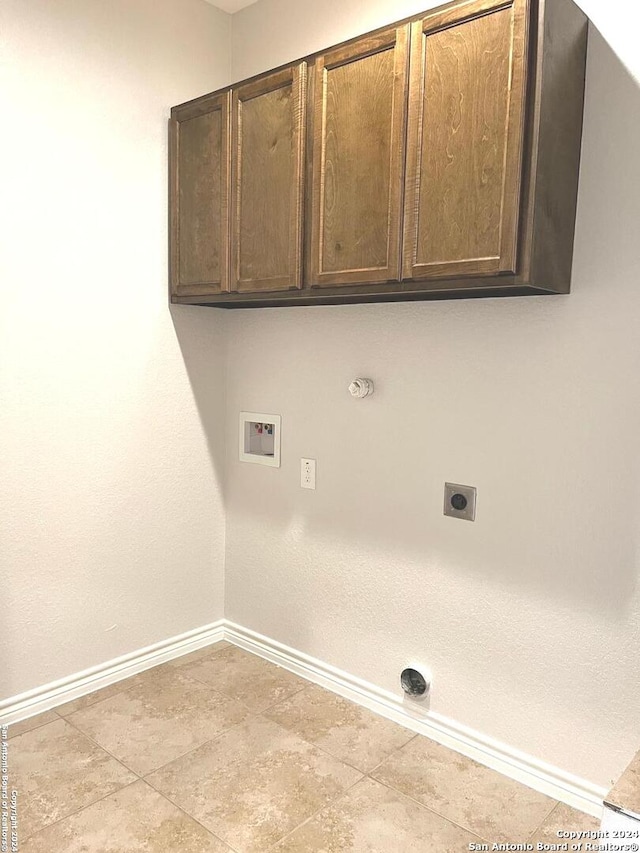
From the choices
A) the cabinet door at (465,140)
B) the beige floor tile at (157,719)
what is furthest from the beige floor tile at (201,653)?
the cabinet door at (465,140)

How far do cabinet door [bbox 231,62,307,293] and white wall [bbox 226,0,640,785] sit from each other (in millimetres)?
331

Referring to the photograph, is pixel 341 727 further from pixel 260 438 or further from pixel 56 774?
pixel 260 438

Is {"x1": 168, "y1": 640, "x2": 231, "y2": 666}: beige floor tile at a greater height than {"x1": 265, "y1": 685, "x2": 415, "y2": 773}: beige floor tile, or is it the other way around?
{"x1": 265, "y1": 685, "x2": 415, "y2": 773}: beige floor tile

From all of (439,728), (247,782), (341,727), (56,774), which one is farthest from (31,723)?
(439,728)

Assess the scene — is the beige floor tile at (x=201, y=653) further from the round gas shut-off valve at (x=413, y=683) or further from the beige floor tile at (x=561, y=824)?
the beige floor tile at (x=561, y=824)

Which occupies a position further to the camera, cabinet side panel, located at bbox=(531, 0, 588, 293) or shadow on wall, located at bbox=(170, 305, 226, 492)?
shadow on wall, located at bbox=(170, 305, 226, 492)

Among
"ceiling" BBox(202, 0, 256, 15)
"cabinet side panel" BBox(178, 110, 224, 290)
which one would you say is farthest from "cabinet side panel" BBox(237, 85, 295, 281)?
"ceiling" BBox(202, 0, 256, 15)

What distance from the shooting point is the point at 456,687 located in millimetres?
2160

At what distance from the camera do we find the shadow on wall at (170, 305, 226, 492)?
269 centimetres

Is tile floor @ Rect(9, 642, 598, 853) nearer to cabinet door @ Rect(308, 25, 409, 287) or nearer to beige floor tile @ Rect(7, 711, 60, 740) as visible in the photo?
beige floor tile @ Rect(7, 711, 60, 740)

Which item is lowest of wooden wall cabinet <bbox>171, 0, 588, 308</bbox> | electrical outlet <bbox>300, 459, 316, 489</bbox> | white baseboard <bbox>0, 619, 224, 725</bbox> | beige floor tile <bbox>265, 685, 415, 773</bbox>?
beige floor tile <bbox>265, 685, 415, 773</bbox>

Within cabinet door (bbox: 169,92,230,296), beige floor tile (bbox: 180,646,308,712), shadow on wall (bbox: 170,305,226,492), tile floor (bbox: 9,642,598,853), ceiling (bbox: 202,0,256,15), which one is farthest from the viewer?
shadow on wall (bbox: 170,305,226,492)

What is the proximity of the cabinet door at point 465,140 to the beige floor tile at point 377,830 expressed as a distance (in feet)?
4.88

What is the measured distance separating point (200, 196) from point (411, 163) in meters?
0.93
